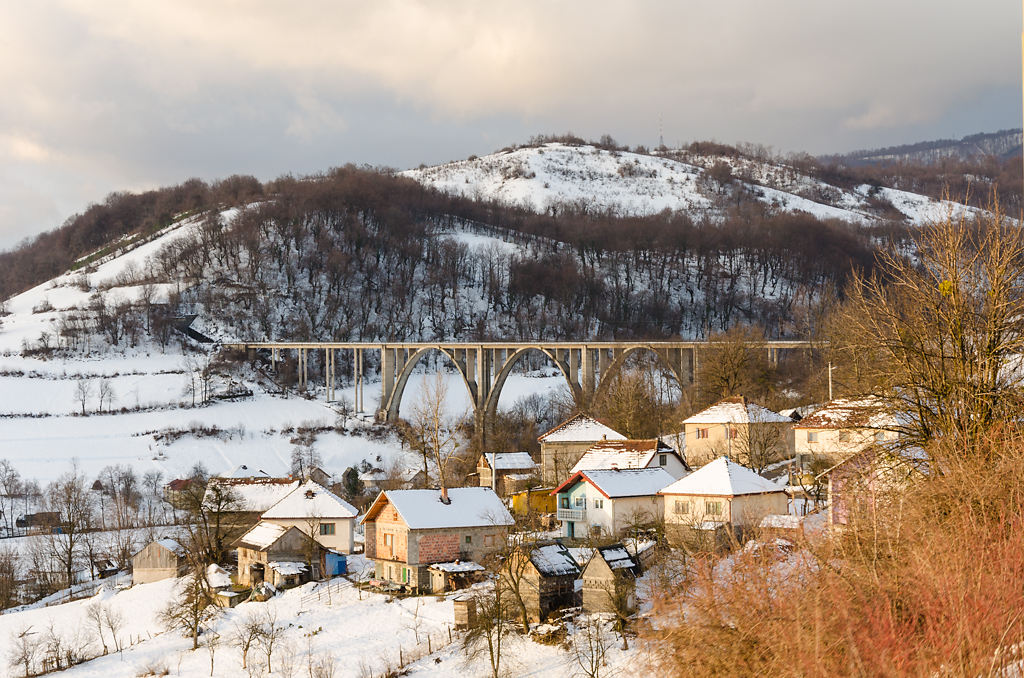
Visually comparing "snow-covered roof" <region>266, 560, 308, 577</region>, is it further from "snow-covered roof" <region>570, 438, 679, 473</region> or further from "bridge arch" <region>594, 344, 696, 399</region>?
"bridge arch" <region>594, 344, 696, 399</region>

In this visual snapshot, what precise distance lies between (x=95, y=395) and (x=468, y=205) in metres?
83.8

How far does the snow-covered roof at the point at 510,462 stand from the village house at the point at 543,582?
2332 cm

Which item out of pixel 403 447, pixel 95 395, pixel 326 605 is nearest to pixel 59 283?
pixel 95 395

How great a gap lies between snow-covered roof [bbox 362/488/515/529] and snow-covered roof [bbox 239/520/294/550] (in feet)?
16.1

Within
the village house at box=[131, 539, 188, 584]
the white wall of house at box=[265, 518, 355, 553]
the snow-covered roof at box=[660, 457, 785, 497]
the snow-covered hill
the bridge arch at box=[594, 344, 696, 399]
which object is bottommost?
the village house at box=[131, 539, 188, 584]

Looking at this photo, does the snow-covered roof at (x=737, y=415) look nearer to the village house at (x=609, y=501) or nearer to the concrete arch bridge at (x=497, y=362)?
the village house at (x=609, y=501)

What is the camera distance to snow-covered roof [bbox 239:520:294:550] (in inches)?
1571

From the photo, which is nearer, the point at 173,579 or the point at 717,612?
the point at 717,612

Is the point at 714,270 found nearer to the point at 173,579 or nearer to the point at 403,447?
the point at 403,447

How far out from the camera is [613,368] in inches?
2640

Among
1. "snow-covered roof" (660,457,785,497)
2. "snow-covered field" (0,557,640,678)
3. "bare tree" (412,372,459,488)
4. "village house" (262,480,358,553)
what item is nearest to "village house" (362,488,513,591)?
"bare tree" (412,372,459,488)

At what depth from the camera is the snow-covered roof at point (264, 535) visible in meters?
39.9

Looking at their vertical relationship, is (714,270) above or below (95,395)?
above

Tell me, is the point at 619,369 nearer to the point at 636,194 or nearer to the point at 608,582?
the point at 608,582
